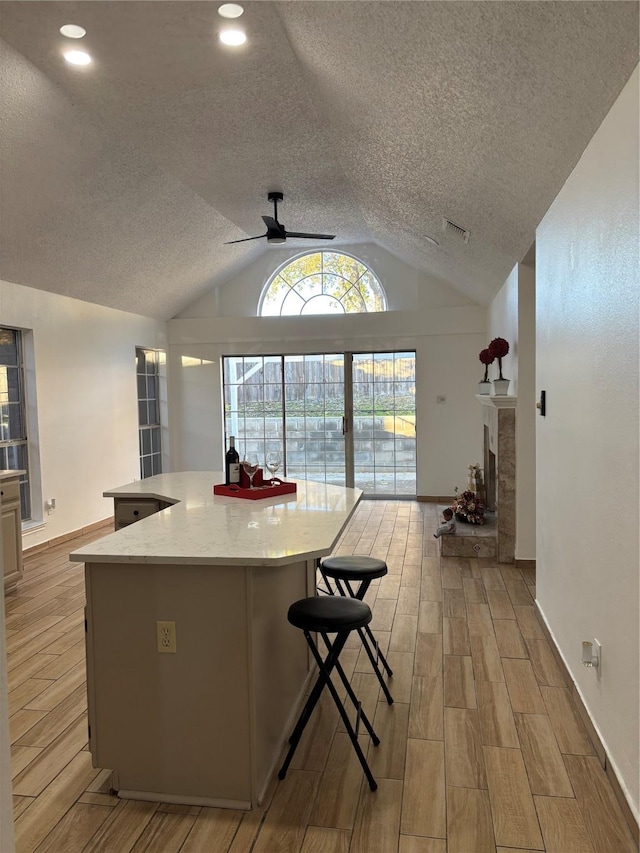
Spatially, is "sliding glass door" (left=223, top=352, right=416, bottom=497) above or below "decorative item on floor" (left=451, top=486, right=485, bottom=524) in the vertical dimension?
above

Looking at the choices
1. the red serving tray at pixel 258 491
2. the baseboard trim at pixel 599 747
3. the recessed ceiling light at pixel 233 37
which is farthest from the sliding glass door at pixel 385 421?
the recessed ceiling light at pixel 233 37

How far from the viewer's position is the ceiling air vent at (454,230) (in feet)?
15.3

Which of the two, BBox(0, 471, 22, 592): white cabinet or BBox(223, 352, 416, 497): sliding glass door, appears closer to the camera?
BBox(0, 471, 22, 592): white cabinet

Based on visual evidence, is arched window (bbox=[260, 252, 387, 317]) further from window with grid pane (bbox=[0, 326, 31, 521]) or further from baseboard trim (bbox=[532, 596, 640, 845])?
baseboard trim (bbox=[532, 596, 640, 845])

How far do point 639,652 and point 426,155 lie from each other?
2809mm

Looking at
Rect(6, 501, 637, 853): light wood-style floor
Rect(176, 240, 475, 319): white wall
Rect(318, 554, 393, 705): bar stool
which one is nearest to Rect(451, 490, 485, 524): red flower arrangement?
Rect(6, 501, 637, 853): light wood-style floor

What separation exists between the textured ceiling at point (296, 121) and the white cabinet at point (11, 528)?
1882mm

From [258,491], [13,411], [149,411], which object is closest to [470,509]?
[258,491]

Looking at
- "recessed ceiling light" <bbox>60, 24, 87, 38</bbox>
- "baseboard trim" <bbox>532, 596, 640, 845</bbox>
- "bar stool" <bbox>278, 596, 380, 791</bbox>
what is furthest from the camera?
"recessed ceiling light" <bbox>60, 24, 87, 38</bbox>

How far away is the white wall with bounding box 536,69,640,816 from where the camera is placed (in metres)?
2.00

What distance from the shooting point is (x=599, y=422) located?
234 centimetres

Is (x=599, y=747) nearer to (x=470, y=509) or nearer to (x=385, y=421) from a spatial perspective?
(x=470, y=509)

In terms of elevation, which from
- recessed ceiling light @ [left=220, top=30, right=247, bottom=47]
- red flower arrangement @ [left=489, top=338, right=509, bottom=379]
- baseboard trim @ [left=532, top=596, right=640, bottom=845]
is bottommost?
baseboard trim @ [left=532, top=596, right=640, bottom=845]

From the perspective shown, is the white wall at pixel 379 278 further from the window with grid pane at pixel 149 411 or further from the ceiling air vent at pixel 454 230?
the ceiling air vent at pixel 454 230
